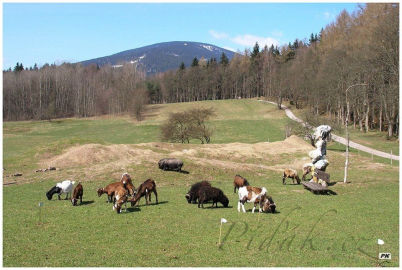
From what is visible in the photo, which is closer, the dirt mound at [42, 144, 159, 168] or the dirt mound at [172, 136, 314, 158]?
the dirt mound at [42, 144, 159, 168]

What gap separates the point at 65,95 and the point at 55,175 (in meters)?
121

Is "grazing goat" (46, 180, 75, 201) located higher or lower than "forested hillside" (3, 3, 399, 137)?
lower

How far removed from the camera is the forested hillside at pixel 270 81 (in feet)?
227

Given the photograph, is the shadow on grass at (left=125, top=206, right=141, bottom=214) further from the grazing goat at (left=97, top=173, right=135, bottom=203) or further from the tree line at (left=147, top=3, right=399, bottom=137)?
the tree line at (left=147, top=3, right=399, bottom=137)

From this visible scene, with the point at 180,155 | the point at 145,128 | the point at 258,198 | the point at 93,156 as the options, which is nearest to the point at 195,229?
the point at 258,198

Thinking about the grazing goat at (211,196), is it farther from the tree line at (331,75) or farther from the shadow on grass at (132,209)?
the tree line at (331,75)

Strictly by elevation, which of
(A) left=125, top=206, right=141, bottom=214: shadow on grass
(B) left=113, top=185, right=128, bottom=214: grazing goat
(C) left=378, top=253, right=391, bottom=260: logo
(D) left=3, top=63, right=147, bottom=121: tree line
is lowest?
(A) left=125, top=206, right=141, bottom=214: shadow on grass

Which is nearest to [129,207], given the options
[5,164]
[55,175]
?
[55,175]

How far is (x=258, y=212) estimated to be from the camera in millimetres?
19906

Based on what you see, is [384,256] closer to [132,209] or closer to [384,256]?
[384,256]

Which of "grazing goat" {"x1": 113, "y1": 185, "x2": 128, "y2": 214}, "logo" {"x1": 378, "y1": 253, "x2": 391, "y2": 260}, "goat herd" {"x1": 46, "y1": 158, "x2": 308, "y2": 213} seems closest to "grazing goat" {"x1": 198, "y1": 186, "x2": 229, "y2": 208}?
"goat herd" {"x1": 46, "y1": 158, "x2": 308, "y2": 213}

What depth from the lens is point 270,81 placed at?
441 feet

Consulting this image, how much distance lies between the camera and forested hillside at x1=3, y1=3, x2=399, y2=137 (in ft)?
227

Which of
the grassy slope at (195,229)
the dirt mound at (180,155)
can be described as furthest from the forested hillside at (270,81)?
the grassy slope at (195,229)
